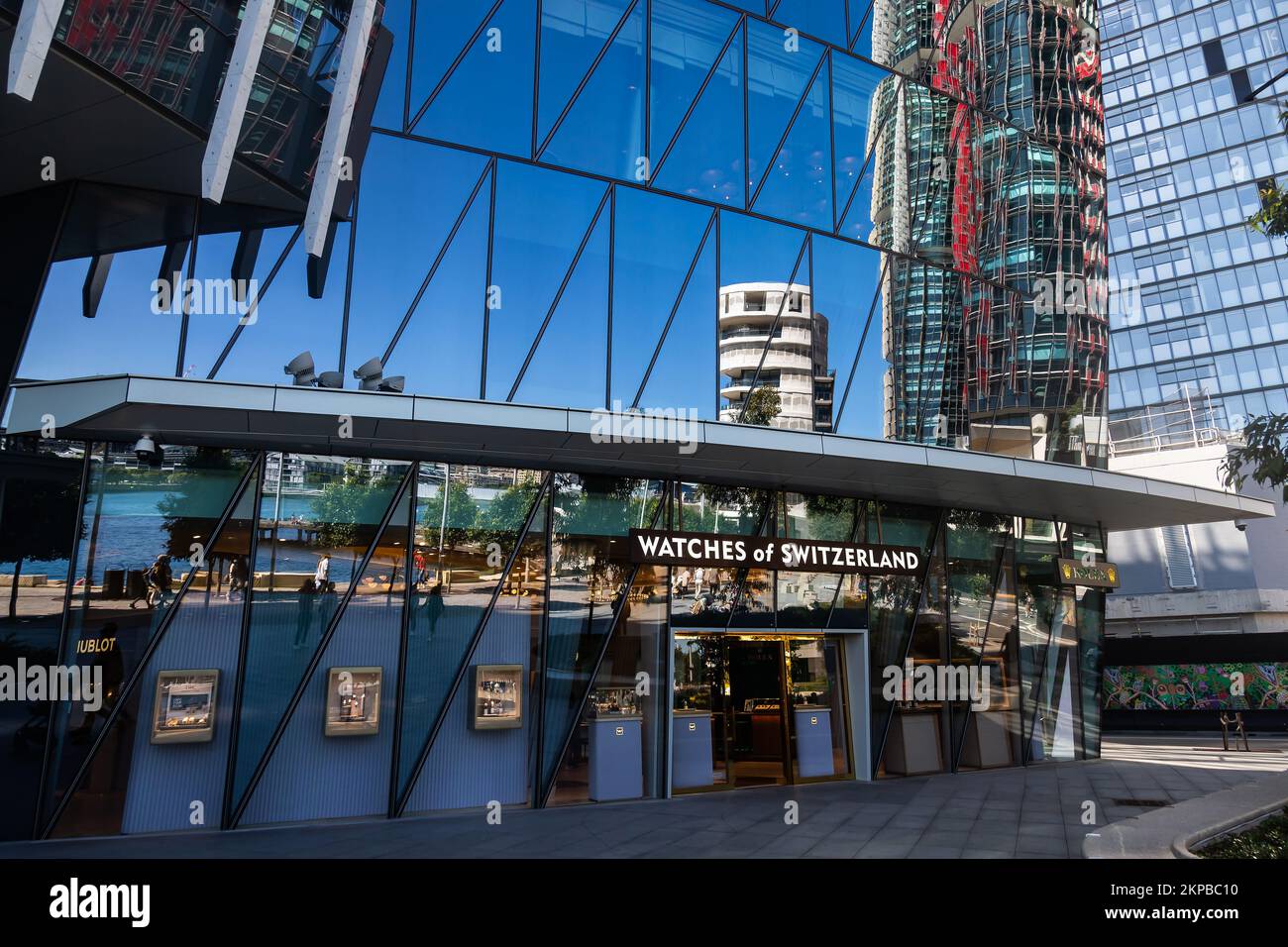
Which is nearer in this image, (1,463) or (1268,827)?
(1268,827)

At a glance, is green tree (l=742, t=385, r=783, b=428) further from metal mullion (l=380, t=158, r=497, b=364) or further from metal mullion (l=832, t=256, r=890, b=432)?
metal mullion (l=380, t=158, r=497, b=364)

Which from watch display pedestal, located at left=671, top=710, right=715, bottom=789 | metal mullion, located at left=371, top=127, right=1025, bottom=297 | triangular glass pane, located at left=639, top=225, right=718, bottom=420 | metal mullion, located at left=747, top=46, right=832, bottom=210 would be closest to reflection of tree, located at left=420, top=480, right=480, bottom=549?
triangular glass pane, located at left=639, top=225, right=718, bottom=420

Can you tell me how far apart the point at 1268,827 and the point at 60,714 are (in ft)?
47.8

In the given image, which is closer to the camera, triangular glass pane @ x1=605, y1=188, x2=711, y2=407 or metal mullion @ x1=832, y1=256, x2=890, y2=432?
triangular glass pane @ x1=605, y1=188, x2=711, y2=407

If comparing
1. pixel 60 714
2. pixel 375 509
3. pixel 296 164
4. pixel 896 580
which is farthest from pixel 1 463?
pixel 896 580

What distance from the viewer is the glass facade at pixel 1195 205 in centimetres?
6525

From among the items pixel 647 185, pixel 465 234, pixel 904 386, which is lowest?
→ pixel 904 386

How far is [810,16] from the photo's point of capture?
58.0 feet

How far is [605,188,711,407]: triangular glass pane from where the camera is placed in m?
14.5

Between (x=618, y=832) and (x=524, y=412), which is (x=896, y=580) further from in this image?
(x=524, y=412)

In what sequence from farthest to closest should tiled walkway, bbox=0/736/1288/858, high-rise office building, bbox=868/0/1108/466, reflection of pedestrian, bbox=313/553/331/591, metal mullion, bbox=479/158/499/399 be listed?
high-rise office building, bbox=868/0/1108/466 → metal mullion, bbox=479/158/499/399 → reflection of pedestrian, bbox=313/553/331/591 → tiled walkway, bbox=0/736/1288/858

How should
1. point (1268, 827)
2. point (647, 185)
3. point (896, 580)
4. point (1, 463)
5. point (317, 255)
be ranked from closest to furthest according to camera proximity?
1. point (1268, 827)
2. point (1, 463)
3. point (317, 255)
4. point (647, 185)
5. point (896, 580)

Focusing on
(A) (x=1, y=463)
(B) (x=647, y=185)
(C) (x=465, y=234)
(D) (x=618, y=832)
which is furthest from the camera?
(B) (x=647, y=185)

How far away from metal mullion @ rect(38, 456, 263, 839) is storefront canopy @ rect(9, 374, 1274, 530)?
3.08ft
